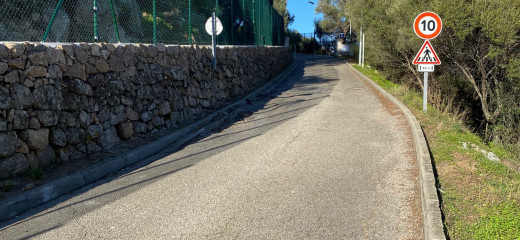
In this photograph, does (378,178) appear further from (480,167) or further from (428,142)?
(428,142)

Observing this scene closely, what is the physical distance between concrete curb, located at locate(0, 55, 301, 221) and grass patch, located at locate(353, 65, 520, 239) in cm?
470

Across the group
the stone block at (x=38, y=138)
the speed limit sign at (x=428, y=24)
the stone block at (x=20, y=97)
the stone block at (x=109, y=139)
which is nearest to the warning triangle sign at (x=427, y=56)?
the speed limit sign at (x=428, y=24)

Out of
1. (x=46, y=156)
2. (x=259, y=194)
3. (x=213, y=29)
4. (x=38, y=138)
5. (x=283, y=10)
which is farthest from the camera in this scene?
(x=283, y=10)

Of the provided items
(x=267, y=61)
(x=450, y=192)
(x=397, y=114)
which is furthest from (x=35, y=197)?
(x=267, y=61)

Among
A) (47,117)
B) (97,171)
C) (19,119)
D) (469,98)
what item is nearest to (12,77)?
(19,119)

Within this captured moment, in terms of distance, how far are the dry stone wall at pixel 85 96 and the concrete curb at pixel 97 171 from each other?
18.6 inches

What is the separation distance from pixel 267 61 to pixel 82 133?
14.3m

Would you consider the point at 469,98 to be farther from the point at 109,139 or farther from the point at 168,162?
the point at 109,139

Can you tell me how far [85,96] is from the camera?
7.07 metres

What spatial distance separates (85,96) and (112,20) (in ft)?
6.73

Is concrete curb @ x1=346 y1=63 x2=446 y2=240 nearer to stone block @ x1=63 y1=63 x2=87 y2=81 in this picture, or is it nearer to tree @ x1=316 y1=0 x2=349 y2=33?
stone block @ x1=63 y1=63 x2=87 y2=81

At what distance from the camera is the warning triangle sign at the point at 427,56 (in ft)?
33.4

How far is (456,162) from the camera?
6.66m

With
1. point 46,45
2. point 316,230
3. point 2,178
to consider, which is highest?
point 46,45
